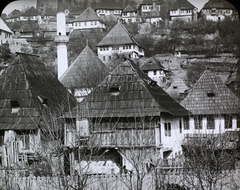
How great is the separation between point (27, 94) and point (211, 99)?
33.6 feet

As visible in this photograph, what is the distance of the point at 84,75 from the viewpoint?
30.0 meters

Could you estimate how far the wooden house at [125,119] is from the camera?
1800 centimetres

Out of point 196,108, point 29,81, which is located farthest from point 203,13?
point 29,81

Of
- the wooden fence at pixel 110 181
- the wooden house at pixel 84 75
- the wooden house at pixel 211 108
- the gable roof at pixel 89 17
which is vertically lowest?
the wooden fence at pixel 110 181

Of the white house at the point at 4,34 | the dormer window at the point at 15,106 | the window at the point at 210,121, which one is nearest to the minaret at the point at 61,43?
the white house at the point at 4,34

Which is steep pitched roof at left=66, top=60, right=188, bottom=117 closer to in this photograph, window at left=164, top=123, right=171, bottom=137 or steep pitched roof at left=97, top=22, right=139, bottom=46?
window at left=164, top=123, right=171, bottom=137

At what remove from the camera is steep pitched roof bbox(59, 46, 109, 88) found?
29.5 m

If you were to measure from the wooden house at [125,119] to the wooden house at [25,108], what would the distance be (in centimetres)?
135

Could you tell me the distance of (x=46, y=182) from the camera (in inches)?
563

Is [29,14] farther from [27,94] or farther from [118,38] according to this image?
[27,94]

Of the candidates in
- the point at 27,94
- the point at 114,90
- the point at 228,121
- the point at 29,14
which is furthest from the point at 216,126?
the point at 29,14

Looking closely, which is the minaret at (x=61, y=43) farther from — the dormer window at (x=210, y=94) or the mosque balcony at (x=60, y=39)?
the dormer window at (x=210, y=94)

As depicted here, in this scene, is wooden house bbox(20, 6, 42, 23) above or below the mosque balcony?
Result: above

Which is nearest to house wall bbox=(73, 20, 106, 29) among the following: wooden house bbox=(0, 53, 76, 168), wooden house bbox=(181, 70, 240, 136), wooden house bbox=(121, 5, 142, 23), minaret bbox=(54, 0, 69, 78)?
wooden house bbox=(121, 5, 142, 23)
